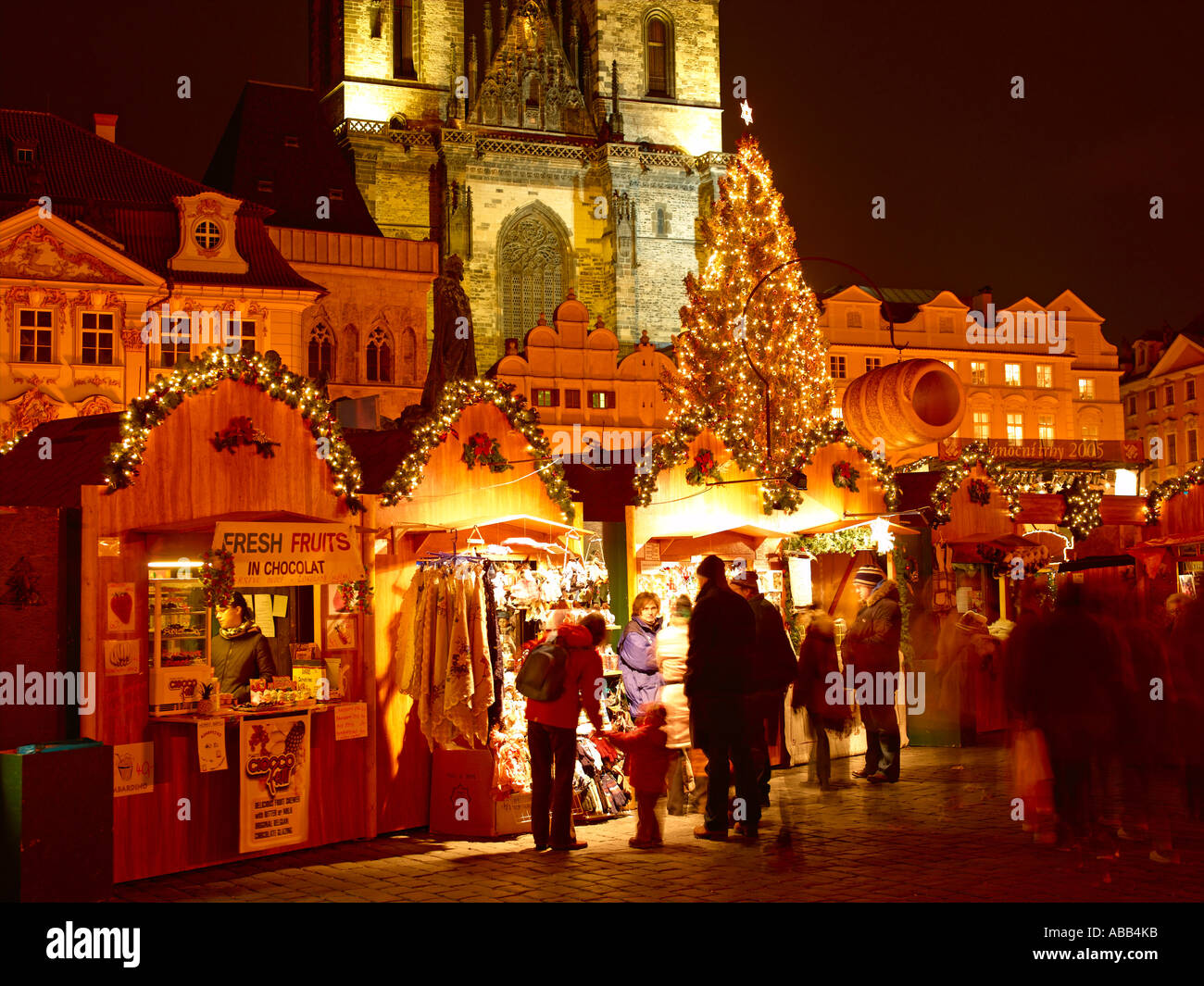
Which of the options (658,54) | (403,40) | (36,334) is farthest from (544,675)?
(658,54)

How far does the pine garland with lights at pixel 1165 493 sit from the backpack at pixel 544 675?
7916 millimetres

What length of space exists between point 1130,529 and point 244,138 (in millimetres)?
30178

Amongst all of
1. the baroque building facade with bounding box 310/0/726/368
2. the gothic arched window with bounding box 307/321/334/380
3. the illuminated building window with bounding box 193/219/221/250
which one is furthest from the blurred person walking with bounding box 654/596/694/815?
the baroque building facade with bounding box 310/0/726/368

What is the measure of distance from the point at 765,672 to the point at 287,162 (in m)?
32.5

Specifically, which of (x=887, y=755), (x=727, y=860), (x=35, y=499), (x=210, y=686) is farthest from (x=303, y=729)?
(x=887, y=755)

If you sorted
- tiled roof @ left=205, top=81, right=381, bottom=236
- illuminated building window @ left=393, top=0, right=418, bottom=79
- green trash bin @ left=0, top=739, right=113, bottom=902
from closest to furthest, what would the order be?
green trash bin @ left=0, top=739, right=113, bottom=902
tiled roof @ left=205, top=81, right=381, bottom=236
illuminated building window @ left=393, top=0, right=418, bottom=79

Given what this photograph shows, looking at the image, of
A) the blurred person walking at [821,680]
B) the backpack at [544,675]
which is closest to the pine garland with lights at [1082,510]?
the blurred person walking at [821,680]

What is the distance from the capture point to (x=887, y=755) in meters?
11.1

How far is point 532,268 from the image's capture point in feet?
155

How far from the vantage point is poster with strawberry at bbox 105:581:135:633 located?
8117mm

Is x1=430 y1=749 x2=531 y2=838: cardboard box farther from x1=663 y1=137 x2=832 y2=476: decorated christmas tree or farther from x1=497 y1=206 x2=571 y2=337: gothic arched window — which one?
x1=497 y1=206 x2=571 y2=337: gothic arched window

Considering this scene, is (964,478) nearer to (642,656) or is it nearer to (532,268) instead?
(642,656)

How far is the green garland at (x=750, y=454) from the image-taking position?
1183 cm

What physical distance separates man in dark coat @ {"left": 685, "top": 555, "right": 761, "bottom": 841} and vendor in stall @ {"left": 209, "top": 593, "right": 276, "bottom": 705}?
2805 millimetres
